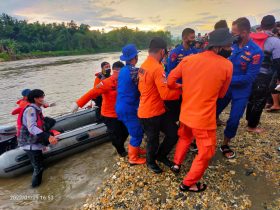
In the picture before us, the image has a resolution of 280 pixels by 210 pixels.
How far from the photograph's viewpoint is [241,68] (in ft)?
12.6

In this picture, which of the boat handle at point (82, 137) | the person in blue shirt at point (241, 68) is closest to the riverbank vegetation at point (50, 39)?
the boat handle at point (82, 137)

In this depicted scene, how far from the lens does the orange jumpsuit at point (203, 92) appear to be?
9.21 feet

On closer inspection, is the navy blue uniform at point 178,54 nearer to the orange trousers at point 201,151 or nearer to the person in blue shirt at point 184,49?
the person in blue shirt at point 184,49

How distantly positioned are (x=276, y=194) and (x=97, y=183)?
2610mm

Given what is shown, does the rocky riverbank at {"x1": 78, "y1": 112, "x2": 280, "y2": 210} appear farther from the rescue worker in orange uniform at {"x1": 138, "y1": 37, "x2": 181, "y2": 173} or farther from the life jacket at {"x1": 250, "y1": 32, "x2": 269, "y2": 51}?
the life jacket at {"x1": 250, "y1": 32, "x2": 269, "y2": 51}

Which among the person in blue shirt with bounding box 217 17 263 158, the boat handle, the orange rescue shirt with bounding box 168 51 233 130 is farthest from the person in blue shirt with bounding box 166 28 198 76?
the boat handle

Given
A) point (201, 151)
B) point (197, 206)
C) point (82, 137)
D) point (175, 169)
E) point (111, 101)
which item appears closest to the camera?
point (201, 151)

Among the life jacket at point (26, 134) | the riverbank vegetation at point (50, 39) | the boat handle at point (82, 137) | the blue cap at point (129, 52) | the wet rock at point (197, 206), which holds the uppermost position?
the blue cap at point (129, 52)

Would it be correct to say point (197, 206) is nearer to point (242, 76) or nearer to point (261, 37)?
point (242, 76)

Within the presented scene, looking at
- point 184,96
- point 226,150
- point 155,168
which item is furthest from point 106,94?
point 226,150

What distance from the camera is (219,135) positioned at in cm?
478

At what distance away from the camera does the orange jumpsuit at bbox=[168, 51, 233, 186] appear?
2.81m

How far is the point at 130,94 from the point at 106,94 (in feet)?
2.62

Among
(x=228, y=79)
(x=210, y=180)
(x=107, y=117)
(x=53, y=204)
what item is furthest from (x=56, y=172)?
(x=228, y=79)
